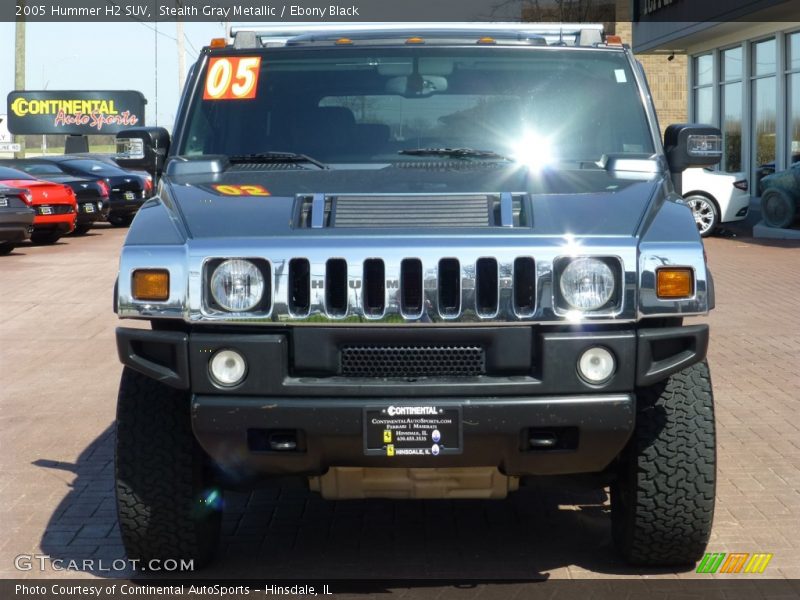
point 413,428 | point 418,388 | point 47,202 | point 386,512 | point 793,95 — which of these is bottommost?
point 386,512

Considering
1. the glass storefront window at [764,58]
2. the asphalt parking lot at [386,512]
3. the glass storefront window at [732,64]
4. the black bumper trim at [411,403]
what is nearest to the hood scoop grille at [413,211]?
the black bumper trim at [411,403]

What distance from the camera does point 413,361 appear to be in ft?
13.6

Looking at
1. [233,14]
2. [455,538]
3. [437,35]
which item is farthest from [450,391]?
[233,14]

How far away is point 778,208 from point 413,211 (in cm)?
1732

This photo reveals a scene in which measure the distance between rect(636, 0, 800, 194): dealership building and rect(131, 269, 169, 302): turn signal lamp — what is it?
18371 millimetres

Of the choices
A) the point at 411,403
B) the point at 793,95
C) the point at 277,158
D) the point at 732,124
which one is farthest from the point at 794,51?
the point at 411,403

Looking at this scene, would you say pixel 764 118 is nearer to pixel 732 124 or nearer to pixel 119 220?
pixel 732 124

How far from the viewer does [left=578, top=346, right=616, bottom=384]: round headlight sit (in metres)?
4.08

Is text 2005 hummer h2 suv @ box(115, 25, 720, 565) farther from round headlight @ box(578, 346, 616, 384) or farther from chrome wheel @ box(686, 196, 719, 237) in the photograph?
chrome wheel @ box(686, 196, 719, 237)

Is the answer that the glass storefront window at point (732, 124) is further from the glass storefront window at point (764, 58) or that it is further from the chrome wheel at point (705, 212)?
the chrome wheel at point (705, 212)

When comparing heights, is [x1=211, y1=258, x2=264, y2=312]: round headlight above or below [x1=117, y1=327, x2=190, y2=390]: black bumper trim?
above

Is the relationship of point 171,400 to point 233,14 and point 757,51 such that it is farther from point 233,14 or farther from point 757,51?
point 757,51

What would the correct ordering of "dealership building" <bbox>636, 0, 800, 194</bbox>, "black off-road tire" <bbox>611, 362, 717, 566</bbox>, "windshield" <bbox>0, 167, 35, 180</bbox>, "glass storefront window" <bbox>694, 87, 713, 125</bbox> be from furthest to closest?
"glass storefront window" <bbox>694, 87, 713, 125</bbox>
"dealership building" <bbox>636, 0, 800, 194</bbox>
"windshield" <bbox>0, 167, 35, 180</bbox>
"black off-road tire" <bbox>611, 362, 717, 566</bbox>

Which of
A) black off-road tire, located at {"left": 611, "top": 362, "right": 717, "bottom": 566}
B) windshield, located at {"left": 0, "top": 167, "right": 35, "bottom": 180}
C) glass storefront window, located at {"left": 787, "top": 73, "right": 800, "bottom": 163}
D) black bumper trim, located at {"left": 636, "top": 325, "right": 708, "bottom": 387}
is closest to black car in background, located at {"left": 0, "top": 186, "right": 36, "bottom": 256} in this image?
windshield, located at {"left": 0, "top": 167, "right": 35, "bottom": 180}
